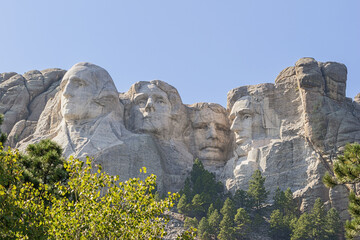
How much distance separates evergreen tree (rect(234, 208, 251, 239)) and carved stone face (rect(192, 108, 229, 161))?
9.65m

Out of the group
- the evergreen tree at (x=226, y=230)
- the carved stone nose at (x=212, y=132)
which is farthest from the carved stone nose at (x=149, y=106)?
the evergreen tree at (x=226, y=230)

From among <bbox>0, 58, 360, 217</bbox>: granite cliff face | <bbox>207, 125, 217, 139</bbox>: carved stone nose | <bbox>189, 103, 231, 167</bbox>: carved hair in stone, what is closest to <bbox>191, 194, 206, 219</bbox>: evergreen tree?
<bbox>0, 58, 360, 217</bbox>: granite cliff face

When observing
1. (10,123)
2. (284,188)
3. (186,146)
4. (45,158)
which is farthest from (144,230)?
(10,123)

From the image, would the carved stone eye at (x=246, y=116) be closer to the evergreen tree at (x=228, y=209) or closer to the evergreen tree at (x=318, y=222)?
the evergreen tree at (x=228, y=209)

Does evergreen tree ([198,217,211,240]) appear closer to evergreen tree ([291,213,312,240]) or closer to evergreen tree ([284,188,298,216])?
evergreen tree ([291,213,312,240])

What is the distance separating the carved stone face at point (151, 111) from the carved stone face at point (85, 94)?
260 centimetres

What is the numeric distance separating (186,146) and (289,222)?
12.0 meters

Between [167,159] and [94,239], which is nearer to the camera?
[94,239]

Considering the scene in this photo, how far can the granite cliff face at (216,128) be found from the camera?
42.7 meters

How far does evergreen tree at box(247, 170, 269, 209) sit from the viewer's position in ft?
137

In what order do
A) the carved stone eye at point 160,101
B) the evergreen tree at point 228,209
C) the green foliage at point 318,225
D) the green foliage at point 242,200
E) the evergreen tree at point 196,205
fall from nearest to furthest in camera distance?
the green foliage at point 318,225
the evergreen tree at point 228,209
the evergreen tree at point 196,205
the green foliage at point 242,200
the carved stone eye at point 160,101

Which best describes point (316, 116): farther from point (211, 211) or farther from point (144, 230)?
point (144, 230)

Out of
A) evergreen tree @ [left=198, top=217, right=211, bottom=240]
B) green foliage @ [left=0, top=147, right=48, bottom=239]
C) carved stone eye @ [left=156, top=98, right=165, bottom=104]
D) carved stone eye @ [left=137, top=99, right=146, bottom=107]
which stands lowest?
green foliage @ [left=0, top=147, right=48, bottom=239]

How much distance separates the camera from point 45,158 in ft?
82.6
